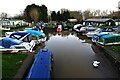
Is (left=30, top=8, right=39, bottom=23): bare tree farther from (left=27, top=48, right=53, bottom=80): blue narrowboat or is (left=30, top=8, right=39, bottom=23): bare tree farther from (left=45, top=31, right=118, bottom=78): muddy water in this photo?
(left=27, top=48, right=53, bottom=80): blue narrowboat

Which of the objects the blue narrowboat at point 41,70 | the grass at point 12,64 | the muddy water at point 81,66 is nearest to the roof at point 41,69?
the blue narrowboat at point 41,70

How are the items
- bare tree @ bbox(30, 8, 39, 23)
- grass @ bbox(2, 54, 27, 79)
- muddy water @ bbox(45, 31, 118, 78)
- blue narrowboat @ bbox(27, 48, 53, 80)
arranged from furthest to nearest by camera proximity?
bare tree @ bbox(30, 8, 39, 23)
muddy water @ bbox(45, 31, 118, 78)
grass @ bbox(2, 54, 27, 79)
blue narrowboat @ bbox(27, 48, 53, 80)

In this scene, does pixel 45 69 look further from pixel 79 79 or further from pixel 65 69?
pixel 65 69

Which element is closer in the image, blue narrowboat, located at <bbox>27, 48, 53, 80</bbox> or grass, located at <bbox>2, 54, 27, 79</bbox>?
blue narrowboat, located at <bbox>27, 48, 53, 80</bbox>

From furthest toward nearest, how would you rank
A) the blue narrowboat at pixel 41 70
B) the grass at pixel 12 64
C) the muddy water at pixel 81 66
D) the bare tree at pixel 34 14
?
1. the bare tree at pixel 34 14
2. the muddy water at pixel 81 66
3. the grass at pixel 12 64
4. the blue narrowboat at pixel 41 70

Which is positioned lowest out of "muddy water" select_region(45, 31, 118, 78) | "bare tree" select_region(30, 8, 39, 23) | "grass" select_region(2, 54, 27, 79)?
"muddy water" select_region(45, 31, 118, 78)

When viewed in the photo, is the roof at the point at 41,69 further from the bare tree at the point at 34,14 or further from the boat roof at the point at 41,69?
the bare tree at the point at 34,14

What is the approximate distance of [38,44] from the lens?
79.0 feet

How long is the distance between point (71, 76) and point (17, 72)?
2994 millimetres

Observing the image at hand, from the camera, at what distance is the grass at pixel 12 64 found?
34.8 feet

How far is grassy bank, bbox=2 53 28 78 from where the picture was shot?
1065cm

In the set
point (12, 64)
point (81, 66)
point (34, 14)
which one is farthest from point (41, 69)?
point (34, 14)

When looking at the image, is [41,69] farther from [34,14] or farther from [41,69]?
[34,14]

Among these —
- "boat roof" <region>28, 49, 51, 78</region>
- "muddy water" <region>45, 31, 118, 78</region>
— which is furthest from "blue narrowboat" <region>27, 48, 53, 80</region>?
"muddy water" <region>45, 31, 118, 78</region>
